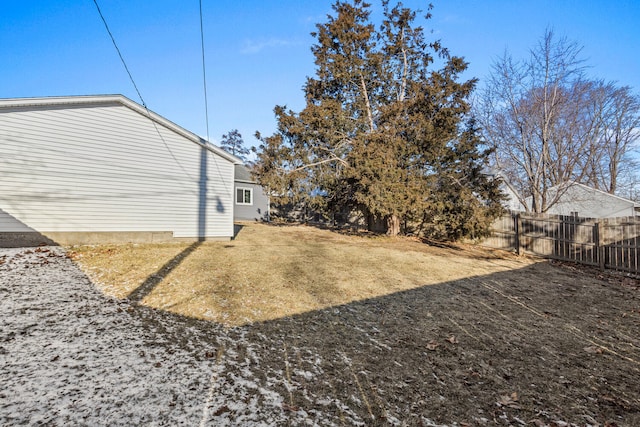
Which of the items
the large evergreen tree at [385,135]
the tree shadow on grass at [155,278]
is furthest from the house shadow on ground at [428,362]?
the large evergreen tree at [385,135]

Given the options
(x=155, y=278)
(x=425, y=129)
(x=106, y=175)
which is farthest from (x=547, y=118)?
(x=106, y=175)

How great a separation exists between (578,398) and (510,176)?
48.6ft

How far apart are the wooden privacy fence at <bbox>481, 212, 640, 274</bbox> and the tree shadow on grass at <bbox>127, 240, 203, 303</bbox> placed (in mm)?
12234

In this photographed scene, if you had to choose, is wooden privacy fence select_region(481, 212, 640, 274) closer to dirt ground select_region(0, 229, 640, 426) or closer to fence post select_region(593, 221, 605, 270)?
fence post select_region(593, 221, 605, 270)

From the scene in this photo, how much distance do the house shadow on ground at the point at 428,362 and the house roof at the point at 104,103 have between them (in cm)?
789

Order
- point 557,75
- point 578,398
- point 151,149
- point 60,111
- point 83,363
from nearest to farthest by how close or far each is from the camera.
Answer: point 578,398, point 83,363, point 60,111, point 151,149, point 557,75

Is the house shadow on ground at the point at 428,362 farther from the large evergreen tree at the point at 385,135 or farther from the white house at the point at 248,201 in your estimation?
the white house at the point at 248,201

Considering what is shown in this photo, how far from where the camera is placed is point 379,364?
3.38m

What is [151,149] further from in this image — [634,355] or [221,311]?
[634,355]

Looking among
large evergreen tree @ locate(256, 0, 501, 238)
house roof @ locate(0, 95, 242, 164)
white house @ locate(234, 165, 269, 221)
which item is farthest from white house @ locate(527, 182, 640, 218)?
house roof @ locate(0, 95, 242, 164)

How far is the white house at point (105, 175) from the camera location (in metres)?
8.50

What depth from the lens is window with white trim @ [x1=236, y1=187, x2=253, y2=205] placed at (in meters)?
21.2

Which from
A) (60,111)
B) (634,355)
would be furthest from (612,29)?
(60,111)

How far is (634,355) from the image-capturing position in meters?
3.76
